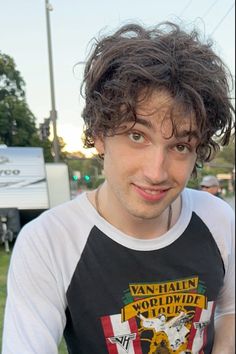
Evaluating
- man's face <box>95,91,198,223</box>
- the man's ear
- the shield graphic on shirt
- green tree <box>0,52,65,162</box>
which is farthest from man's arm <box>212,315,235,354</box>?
green tree <box>0,52,65,162</box>

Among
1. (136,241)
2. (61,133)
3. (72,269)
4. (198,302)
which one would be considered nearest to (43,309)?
(72,269)

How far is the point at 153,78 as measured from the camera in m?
0.94

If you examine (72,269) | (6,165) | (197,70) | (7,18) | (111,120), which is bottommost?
(72,269)

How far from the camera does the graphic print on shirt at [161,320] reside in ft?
3.35

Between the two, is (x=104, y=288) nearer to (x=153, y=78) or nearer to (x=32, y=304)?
(x=32, y=304)

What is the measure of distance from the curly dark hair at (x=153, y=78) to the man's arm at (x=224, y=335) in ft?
1.67

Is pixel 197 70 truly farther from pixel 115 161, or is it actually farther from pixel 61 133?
pixel 61 133

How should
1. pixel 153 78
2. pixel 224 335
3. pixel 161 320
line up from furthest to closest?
pixel 224 335 → pixel 161 320 → pixel 153 78

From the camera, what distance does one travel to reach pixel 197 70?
99 cm

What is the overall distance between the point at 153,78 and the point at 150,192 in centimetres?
25

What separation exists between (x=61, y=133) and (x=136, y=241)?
0.42m

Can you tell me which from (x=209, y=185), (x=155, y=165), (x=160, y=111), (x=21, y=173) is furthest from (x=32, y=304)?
(x=209, y=185)

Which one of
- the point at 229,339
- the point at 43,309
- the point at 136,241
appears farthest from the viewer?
the point at 229,339

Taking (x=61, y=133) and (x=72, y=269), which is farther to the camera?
(x=61, y=133)
